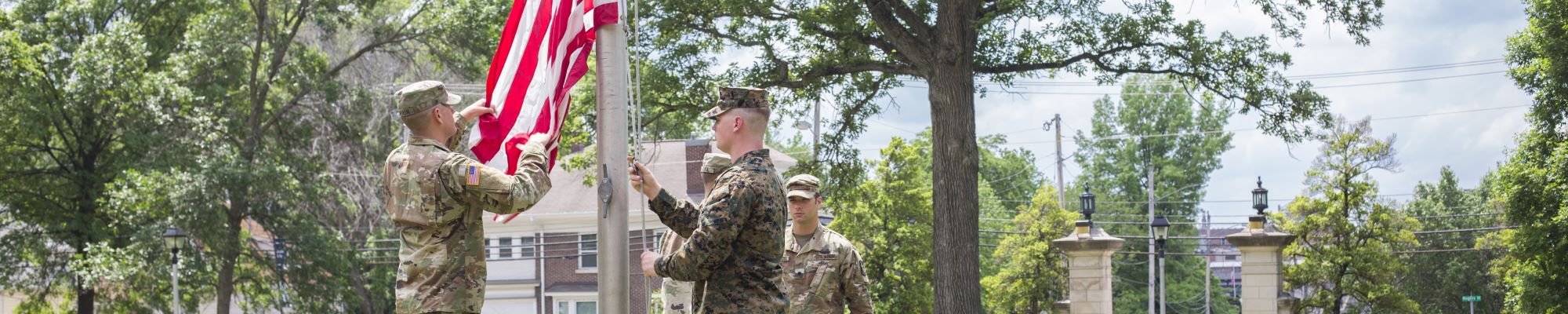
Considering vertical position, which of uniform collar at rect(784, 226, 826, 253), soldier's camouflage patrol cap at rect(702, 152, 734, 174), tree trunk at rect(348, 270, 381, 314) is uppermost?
soldier's camouflage patrol cap at rect(702, 152, 734, 174)

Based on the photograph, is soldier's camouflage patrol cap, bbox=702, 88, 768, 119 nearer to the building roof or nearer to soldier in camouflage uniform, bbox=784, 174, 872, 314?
soldier in camouflage uniform, bbox=784, 174, 872, 314

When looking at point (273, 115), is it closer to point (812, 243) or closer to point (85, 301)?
point (85, 301)

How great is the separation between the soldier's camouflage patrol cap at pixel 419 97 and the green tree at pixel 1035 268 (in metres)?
31.2

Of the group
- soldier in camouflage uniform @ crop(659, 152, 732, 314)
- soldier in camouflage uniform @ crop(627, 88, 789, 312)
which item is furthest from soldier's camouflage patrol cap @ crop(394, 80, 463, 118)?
soldier in camouflage uniform @ crop(659, 152, 732, 314)

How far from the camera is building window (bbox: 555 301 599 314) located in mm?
41594

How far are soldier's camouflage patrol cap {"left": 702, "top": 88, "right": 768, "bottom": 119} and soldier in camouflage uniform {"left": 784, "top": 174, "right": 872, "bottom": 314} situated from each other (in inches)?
86.2

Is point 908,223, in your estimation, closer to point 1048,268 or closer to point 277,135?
point 1048,268

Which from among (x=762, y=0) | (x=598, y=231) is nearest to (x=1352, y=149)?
(x=762, y=0)

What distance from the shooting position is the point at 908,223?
3362 cm

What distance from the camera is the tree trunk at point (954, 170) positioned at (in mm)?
17625

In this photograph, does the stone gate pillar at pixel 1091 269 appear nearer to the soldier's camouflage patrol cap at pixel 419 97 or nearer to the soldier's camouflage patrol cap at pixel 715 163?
the soldier's camouflage patrol cap at pixel 715 163

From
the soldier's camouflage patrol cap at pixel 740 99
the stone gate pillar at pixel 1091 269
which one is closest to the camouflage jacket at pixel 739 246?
the soldier's camouflage patrol cap at pixel 740 99

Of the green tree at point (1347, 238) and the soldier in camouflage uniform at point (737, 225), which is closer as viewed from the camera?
the soldier in camouflage uniform at point (737, 225)

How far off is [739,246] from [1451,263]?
177ft
